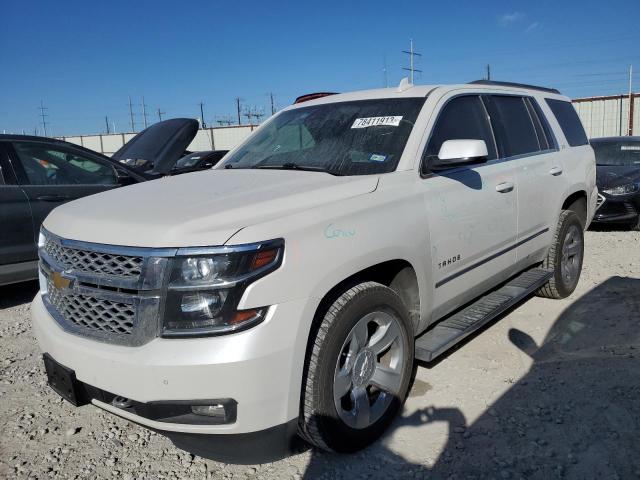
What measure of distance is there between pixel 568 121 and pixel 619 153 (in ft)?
17.1

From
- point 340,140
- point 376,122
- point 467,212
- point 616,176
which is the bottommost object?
point 616,176

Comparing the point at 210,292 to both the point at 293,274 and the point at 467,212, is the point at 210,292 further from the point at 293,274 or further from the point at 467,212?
the point at 467,212

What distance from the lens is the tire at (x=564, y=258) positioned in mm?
4637

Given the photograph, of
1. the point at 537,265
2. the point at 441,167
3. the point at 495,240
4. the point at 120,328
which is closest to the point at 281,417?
the point at 120,328

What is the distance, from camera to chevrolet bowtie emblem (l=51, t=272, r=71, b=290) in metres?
2.40

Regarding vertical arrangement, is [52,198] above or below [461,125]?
below

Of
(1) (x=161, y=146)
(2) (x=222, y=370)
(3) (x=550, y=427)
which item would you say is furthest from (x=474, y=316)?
(1) (x=161, y=146)

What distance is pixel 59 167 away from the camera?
550cm

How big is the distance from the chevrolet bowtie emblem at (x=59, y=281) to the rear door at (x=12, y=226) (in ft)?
9.33

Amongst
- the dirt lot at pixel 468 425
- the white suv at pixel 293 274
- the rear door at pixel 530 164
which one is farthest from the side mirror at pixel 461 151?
the dirt lot at pixel 468 425

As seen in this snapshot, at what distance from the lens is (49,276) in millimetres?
2627

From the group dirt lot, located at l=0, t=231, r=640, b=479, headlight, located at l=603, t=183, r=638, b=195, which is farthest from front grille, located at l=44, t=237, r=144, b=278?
headlight, located at l=603, t=183, r=638, b=195

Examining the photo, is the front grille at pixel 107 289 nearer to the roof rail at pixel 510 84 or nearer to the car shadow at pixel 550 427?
the car shadow at pixel 550 427

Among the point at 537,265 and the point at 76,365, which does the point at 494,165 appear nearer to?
the point at 537,265
